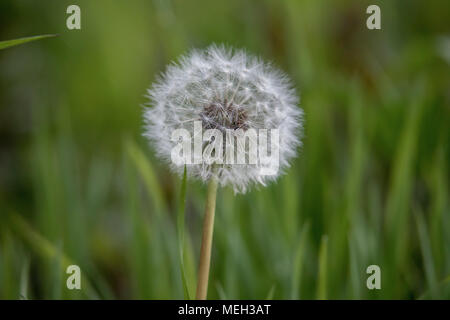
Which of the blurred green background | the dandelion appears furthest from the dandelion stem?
the blurred green background

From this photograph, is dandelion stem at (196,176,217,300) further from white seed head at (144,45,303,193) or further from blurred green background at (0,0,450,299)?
blurred green background at (0,0,450,299)

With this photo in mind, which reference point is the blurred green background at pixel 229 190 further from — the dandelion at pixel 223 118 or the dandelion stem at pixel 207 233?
the dandelion stem at pixel 207 233

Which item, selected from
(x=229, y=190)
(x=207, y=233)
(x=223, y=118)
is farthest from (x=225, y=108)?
(x=229, y=190)

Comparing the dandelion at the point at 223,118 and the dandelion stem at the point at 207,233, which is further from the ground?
the dandelion at the point at 223,118

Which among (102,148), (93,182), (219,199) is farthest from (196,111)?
(102,148)

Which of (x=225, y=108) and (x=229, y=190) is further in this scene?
(x=229, y=190)

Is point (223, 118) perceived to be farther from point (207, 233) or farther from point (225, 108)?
point (207, 233)

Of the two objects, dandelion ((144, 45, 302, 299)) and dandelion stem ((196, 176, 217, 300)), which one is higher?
dandelion ((144, 45, 302, 299))

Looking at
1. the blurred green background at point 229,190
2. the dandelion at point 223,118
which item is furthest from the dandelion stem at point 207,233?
the blurred green background at point 229,190
